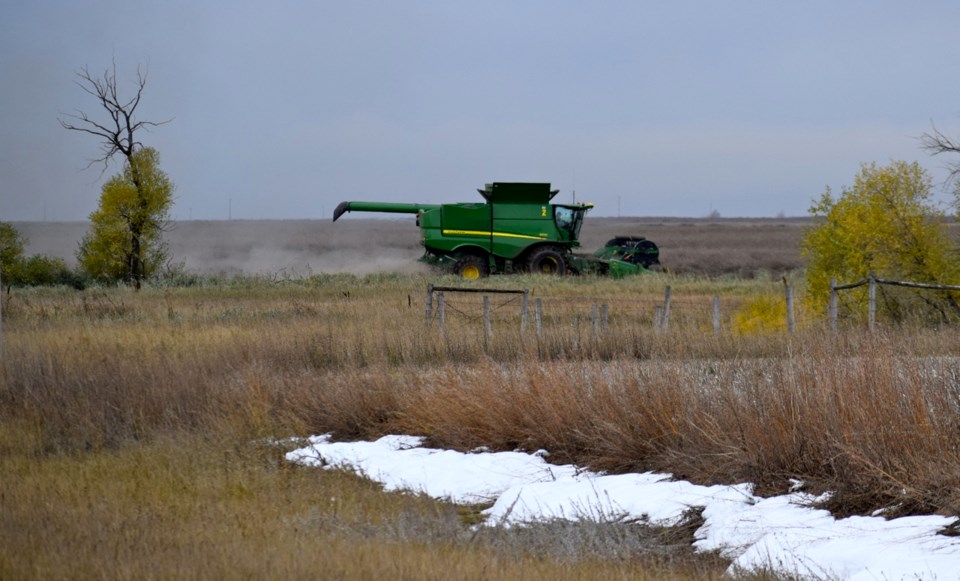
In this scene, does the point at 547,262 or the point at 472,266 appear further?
the point at 547,262

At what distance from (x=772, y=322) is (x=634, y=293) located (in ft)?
30.7

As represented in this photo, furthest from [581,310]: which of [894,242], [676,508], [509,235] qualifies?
[676,508]

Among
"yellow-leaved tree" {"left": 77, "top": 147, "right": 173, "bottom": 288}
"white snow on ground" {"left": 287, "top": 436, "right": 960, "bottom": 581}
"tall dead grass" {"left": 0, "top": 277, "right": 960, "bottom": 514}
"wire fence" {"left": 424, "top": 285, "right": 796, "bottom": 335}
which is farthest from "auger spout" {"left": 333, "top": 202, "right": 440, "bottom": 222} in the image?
"white snow on ground" {"left": 287, "top": 436, "right": 960, "bottom": 581}

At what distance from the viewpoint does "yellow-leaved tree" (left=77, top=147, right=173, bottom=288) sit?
38.8 metres

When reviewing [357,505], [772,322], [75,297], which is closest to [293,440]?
[357,505]

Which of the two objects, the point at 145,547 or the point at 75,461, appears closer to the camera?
the point at 145,547

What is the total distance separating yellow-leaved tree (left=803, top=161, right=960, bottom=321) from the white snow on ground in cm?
1357

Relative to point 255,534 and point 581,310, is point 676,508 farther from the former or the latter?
point 581,310

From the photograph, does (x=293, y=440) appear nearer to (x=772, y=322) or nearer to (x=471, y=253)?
(x=772, y=322)

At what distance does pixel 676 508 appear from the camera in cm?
893

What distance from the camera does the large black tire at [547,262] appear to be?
40.7 meters

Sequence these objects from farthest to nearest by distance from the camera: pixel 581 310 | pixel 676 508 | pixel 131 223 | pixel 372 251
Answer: pixel 372 251 < pixel 131 223 < pixel 581 310 < pixel 676 508

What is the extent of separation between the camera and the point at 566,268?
134ft

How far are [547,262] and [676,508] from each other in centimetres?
3251
